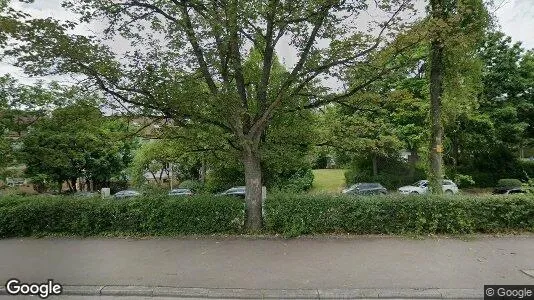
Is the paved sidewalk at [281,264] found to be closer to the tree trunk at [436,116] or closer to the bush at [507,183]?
the tree trunk at [436,116]

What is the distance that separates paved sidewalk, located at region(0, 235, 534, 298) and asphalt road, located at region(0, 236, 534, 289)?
16 millimetres

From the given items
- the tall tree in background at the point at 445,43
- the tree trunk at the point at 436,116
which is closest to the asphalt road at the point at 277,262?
the tree trunk at the point at 436,116

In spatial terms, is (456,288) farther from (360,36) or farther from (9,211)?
(9,211)

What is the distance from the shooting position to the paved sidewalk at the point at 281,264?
5113 millimetres

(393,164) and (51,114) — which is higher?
(51,114)

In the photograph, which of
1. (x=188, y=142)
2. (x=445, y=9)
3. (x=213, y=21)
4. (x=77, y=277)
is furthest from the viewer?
(x=188, y=142)

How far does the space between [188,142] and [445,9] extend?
8.35 metres

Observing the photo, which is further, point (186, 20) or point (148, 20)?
point (148, 20)

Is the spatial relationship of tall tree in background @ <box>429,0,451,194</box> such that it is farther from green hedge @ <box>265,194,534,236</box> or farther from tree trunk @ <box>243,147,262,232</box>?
tree trunk @ <box>243,147,262,232</box>

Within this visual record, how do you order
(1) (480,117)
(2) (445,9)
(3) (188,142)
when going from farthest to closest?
(1) (480,117)
(3) (188,142)
(2) (445,9)

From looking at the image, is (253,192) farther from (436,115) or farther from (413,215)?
(436,115)

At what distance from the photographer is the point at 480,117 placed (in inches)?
869

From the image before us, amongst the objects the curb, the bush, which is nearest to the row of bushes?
the curb

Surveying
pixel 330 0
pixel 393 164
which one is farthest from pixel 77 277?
pixel 393 164
